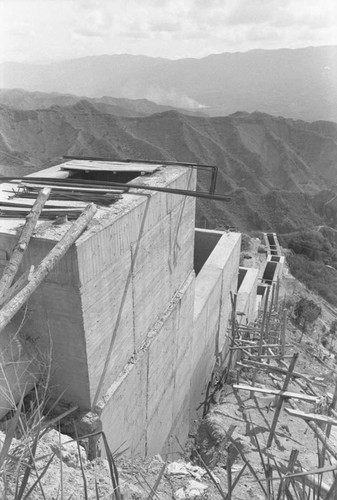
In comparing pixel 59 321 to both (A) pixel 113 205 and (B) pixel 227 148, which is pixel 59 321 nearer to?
(A) pixel 113 205

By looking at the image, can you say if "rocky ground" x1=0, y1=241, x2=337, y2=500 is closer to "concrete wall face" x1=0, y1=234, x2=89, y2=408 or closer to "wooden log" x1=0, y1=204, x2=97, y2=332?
"concrete wall face" x1=0, y1=234, x2=89, y2=408

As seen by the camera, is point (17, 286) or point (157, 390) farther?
point (157, 390)

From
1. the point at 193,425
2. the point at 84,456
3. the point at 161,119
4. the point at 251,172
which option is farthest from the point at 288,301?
the point at 161,119

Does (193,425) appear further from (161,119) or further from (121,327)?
(161,119)

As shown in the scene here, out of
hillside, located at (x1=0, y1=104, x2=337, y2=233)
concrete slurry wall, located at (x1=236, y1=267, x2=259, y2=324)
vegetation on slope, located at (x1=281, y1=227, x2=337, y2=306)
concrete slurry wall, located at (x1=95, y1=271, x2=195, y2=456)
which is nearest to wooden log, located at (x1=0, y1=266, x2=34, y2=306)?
concrete slurry wall, located at (x1=95, y1=271, x2=195, y2=456)

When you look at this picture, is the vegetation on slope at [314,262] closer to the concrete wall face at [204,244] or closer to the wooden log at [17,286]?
the concrete wall face at [204,244]

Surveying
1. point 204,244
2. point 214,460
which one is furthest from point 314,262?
point 214,460

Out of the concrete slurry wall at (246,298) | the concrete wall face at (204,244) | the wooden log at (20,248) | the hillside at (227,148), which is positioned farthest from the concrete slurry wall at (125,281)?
the hillside at (227,148)
